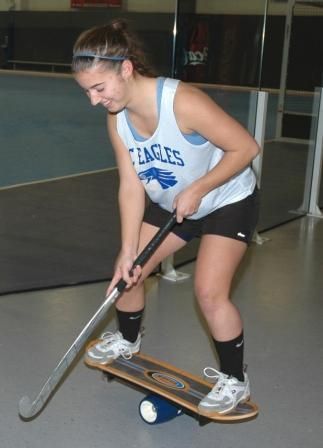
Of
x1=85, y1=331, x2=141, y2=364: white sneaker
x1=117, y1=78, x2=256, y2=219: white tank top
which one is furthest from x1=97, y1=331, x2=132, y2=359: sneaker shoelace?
x1=117, y1=78, x2=256, y2=219: white tank top

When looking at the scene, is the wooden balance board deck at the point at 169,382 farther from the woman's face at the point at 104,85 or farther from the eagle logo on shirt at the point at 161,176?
the woman's face at the point at 104,85

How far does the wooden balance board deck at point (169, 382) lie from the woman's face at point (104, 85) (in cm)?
95

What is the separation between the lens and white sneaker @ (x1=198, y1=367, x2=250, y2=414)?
2.26m

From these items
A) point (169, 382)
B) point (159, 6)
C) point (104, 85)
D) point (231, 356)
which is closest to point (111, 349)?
point (169, 382)

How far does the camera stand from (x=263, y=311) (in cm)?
348

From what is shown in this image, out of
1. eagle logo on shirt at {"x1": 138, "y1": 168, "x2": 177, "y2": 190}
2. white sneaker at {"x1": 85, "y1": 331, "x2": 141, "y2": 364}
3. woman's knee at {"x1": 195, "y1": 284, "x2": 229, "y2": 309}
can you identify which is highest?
eagle logo on shirt at {"x1": 138, "y1": 168, "x2": 177, "y2": 190}

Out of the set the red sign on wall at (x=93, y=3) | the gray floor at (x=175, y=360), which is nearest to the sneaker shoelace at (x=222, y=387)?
the gray floor at (x=175, y=360)

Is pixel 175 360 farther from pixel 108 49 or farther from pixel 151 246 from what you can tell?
pixel 108 49

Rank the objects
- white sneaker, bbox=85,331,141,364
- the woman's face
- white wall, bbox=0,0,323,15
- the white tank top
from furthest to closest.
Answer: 1. white wall, bbox=0,0,323,15
2. white sneaker, bbox=85,331,141,364
3. the white tank top
4. the woman's face

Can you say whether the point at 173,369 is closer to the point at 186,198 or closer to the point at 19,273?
the point at 186,198

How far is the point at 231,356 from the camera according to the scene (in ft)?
7.71

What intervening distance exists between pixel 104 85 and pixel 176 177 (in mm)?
391

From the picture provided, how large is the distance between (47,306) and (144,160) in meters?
1.36

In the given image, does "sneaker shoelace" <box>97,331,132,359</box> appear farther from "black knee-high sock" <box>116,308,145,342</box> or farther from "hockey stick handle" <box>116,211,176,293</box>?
"hockey stick handle" <box>116,211,176,293</box>
